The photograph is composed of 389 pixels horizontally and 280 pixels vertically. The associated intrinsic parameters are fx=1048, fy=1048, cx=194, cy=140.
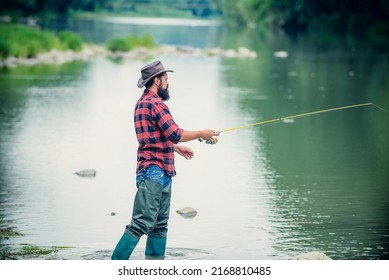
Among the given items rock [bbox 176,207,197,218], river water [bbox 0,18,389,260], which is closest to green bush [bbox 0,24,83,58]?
river water [bbox 0,18,389,260]

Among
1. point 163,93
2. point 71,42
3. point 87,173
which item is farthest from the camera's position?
point 71,42

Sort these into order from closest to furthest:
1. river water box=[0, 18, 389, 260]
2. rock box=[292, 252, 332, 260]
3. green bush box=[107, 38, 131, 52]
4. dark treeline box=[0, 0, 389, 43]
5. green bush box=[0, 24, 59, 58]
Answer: rock box=[292, 252, 332, 260] → river water box=[0, 18, 389, 260] → green bush box=[0, 24, 59, 58] → green bush box=[107, 38, 131, 52] → dark treeline box=[0, 0, 389, 43]

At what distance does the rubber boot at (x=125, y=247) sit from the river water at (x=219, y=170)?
790 mm

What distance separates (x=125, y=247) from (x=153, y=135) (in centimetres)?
93

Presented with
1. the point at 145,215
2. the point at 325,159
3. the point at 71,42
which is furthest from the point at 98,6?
the point at 145,215

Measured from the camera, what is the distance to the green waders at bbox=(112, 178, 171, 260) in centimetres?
826

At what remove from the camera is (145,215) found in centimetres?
827

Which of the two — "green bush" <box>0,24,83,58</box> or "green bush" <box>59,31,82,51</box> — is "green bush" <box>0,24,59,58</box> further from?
"green bush" <box>59,31,82,51</box>

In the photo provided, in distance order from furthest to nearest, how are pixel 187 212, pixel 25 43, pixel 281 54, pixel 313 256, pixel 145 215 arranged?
pixel 281 54, pixel 25 43, pixel 187 212, pixel 313 256, pixel 145 215

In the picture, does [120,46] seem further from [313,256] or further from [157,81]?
[157,81]

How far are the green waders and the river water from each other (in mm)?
798

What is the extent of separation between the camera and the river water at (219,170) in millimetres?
10242

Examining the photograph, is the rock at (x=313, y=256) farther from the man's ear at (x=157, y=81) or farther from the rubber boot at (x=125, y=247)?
the man's ear at (x=157, y=81)

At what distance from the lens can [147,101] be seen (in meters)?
8.27
